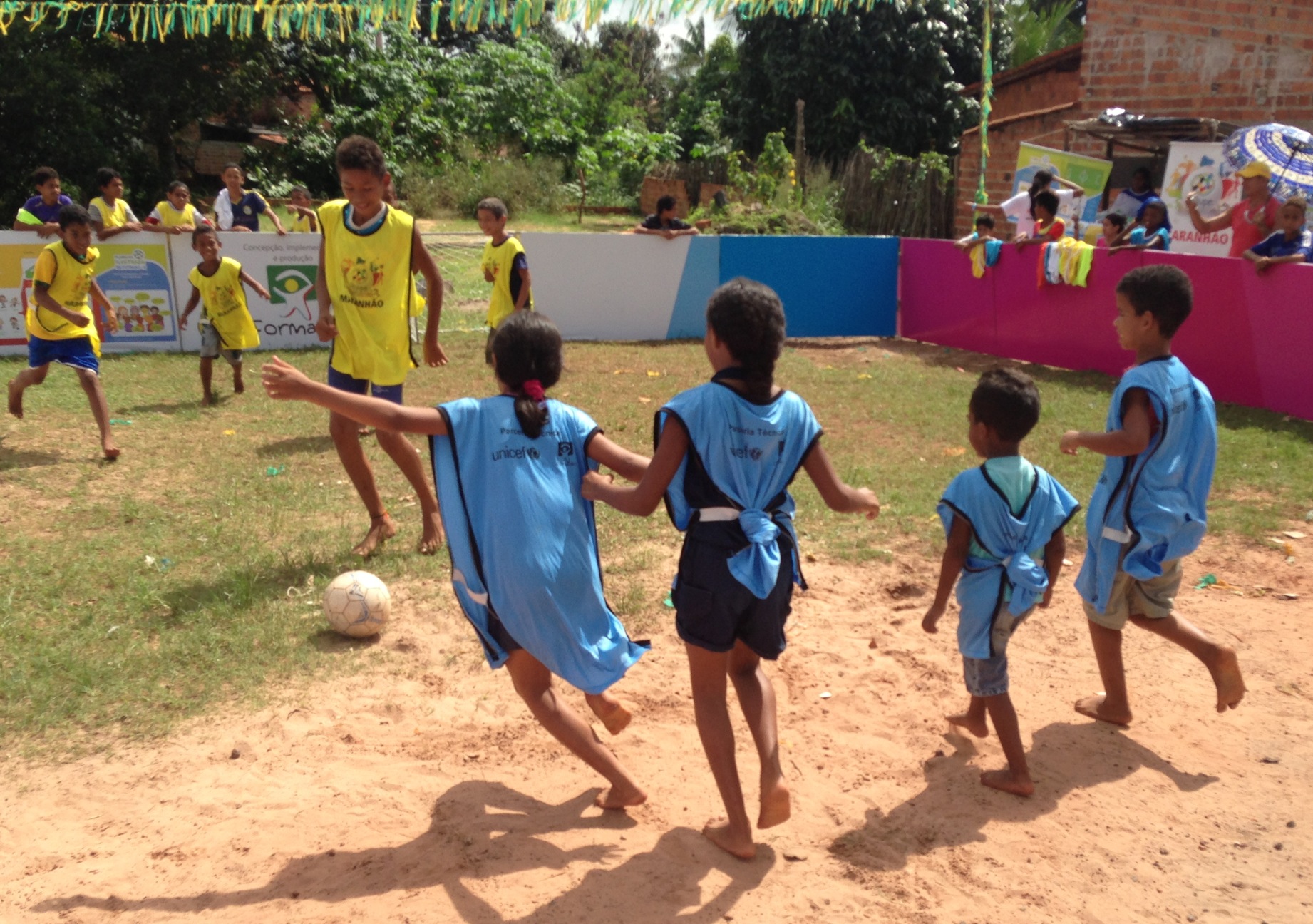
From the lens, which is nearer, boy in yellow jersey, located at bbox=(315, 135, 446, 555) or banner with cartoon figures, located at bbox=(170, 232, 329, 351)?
boy in yellow jersey, located at bbox=(315, 135, 446, 555)

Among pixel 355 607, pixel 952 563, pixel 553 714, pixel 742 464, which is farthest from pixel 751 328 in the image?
pixel 355 607

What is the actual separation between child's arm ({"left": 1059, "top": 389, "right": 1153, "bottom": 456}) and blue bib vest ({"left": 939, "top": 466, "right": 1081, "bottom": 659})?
7.8 inches

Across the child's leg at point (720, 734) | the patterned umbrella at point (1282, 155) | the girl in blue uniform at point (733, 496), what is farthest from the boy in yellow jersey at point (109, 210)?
the patterned umbrella at point (1282, 155)

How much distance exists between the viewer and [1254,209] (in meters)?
10.0

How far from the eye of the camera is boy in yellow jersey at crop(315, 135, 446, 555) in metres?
5.51

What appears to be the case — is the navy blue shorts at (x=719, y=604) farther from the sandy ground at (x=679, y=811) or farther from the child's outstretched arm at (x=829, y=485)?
the sandy ground at (x=679, y=811)

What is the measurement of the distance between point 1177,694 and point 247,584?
13.9 feet

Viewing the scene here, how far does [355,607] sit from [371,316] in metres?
1.74

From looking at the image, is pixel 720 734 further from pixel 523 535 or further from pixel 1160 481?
pixel 1160 481

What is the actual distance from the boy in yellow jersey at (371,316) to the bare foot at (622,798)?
8.37ft

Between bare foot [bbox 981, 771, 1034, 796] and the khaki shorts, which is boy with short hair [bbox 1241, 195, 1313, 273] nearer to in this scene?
the khaki shorts

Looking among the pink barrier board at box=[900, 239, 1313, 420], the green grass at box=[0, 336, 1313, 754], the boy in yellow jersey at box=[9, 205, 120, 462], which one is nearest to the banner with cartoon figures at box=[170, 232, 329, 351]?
the green grass at box=[0, 336, 1313, 754]

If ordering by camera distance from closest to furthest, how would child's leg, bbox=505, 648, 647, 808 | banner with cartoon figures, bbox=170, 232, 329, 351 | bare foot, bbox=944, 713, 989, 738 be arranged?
child's leg, bbox=505, 648, 647, 808
bare foot, bbox=944, 713, 989, 738
banner with cartoon figures, bbox=170, 232, 329, 351

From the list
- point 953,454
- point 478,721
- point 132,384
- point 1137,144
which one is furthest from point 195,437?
point 1137,144
